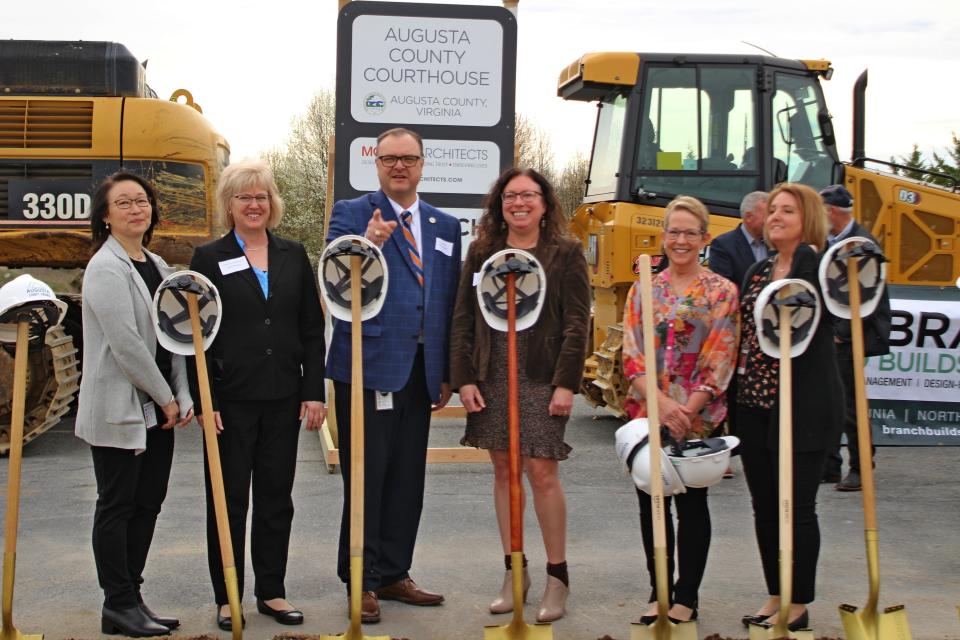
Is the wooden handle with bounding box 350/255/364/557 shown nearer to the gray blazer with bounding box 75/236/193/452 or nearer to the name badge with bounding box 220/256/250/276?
the name badge with bounding box 220/256/250/276

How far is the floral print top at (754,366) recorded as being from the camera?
14.0ft

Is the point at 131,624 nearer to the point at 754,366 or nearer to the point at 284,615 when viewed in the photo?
the point at 284,615

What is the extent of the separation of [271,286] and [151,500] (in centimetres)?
96

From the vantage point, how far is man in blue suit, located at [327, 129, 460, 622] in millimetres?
4633

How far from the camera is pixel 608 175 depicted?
32.3 feet

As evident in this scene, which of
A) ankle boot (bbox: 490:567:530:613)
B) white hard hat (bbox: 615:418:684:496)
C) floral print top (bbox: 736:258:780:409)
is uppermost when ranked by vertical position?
floral print top (bbox: 736:258:780:409)

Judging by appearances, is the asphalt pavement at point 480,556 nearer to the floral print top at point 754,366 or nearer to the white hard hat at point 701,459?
the white hard hat at point 701,459

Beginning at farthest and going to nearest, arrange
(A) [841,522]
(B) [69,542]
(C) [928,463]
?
1. (C) [928,463]
2. (A) [841,522]
3. (B) [69,542]

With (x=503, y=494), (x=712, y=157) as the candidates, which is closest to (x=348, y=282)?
(x=503, y=494)

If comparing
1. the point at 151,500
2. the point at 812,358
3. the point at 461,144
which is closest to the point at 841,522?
the point at 812,358

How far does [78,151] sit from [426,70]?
3.22 metres

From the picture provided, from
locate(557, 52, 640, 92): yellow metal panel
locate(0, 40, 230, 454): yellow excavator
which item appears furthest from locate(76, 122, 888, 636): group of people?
locate(557, 52, 640, 92): yellow metal panel

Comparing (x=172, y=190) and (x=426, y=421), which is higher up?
(x=172, y=190)

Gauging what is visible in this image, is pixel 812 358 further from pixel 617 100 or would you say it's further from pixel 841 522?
pixel 617 100
